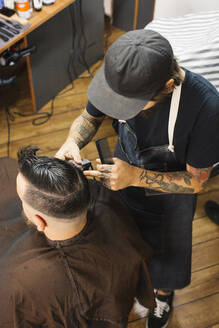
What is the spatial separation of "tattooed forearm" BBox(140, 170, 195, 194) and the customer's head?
0.27 m

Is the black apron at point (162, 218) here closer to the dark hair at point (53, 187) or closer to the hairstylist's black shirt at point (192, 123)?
the hairstylist's black shirt at point (192, 123)

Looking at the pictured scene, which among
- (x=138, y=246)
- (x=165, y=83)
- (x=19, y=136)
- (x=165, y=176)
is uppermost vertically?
(x=165, y=83)

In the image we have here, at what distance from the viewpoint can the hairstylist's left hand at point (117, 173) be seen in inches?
53.8

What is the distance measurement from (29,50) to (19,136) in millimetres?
705

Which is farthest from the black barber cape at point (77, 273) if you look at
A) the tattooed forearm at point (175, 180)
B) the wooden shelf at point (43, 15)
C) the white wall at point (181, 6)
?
the white wall at point (181, 6)

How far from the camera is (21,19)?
7.63 feet

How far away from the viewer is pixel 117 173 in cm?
137

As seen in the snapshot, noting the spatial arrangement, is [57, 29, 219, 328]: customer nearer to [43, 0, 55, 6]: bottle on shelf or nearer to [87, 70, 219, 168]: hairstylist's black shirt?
[87, 70, 219, 168]: hairstylist's black shirt

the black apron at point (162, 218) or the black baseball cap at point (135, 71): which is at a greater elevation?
the black baseball cap at point (135, 71)

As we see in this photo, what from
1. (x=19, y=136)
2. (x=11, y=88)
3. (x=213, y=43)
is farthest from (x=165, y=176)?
(x=11, y=88)

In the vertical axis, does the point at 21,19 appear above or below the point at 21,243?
above

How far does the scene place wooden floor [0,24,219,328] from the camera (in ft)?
6.77

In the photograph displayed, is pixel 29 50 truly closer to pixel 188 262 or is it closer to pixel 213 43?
pixel 213 43

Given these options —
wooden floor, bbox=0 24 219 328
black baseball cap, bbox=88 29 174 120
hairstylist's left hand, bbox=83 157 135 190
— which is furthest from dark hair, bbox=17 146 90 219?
wooden floor, bbox=0 24 219 328
